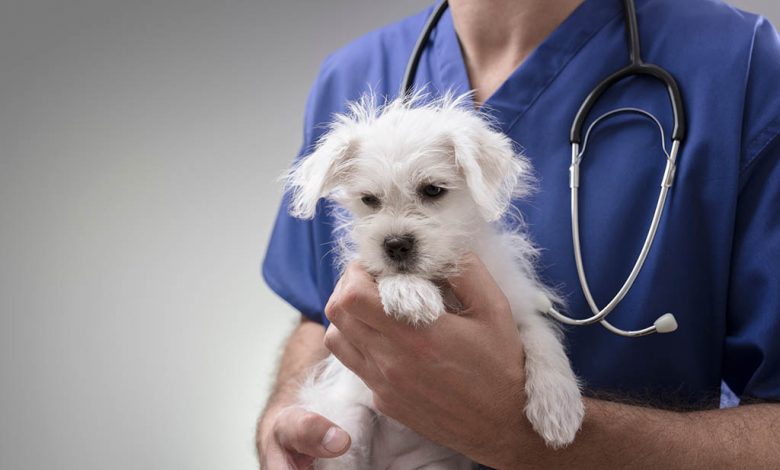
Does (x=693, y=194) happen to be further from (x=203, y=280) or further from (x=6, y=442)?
(x=6, y=442)

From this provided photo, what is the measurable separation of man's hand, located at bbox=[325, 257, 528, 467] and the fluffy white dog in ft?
0.09

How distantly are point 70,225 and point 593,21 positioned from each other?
1841 mm

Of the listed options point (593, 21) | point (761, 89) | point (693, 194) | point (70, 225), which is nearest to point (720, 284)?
point (693, 194)

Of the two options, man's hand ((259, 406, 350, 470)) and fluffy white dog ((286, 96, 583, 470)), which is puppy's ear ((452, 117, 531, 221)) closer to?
fluffy white dog ((286, 96, 583, 470))

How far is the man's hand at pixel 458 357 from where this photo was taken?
1202 millimetres

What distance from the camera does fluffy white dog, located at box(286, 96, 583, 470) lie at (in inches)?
47.7

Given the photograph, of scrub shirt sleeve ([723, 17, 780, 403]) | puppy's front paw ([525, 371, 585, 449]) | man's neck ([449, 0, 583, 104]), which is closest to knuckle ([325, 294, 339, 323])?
puppy's front paw ([525, 371, 585, 449])

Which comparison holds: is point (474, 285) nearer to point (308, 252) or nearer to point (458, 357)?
point (458, 357)

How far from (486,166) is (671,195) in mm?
374

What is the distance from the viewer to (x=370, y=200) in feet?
→ 4.39

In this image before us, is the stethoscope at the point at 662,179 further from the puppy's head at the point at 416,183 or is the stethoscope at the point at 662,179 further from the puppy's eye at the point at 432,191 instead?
the puppy's eye at the point at 432,191

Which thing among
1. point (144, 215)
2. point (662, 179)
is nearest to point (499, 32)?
point (662, 179)

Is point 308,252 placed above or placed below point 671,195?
below

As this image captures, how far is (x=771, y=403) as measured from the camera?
1362 mm
